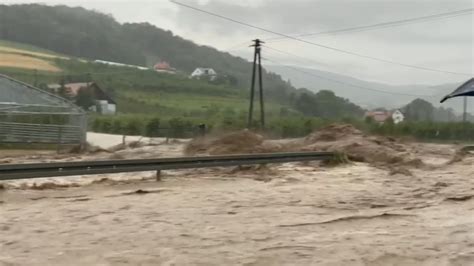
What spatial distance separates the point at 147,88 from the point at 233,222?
69150mm

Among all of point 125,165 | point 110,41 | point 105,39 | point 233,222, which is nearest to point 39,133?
point 125,165

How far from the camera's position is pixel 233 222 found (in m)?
9.71

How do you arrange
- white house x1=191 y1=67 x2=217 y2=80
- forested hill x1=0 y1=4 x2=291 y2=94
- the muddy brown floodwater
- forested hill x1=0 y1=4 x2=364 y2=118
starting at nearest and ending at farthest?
the muddy brown floodwater
white house x1=191 y1=67 x2=217 y2=80
forested hill x1=0 y1=4 x2=364 y2=118
forested hill x1=0 y1=4 x2=291 y2=94

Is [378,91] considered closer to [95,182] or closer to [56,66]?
[56,66]

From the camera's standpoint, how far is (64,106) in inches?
1602

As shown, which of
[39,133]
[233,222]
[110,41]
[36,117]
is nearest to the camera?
[233,222]

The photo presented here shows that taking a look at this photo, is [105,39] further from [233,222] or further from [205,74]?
[233,222]

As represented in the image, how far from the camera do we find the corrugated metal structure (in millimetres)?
36375

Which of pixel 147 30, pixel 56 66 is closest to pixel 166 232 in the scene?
pixel 56 66

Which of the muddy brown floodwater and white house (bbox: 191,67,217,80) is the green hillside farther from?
the muddy brown floodwater

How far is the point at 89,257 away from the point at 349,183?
10.3m

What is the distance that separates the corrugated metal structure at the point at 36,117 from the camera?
36375 millimetres

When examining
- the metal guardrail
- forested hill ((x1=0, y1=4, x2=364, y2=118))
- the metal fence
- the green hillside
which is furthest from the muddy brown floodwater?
forested hill ((x1=0, y1=4, x2=364, y2=118))

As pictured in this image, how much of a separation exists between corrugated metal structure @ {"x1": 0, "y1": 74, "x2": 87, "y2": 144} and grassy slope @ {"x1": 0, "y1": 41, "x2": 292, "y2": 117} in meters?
21.2
